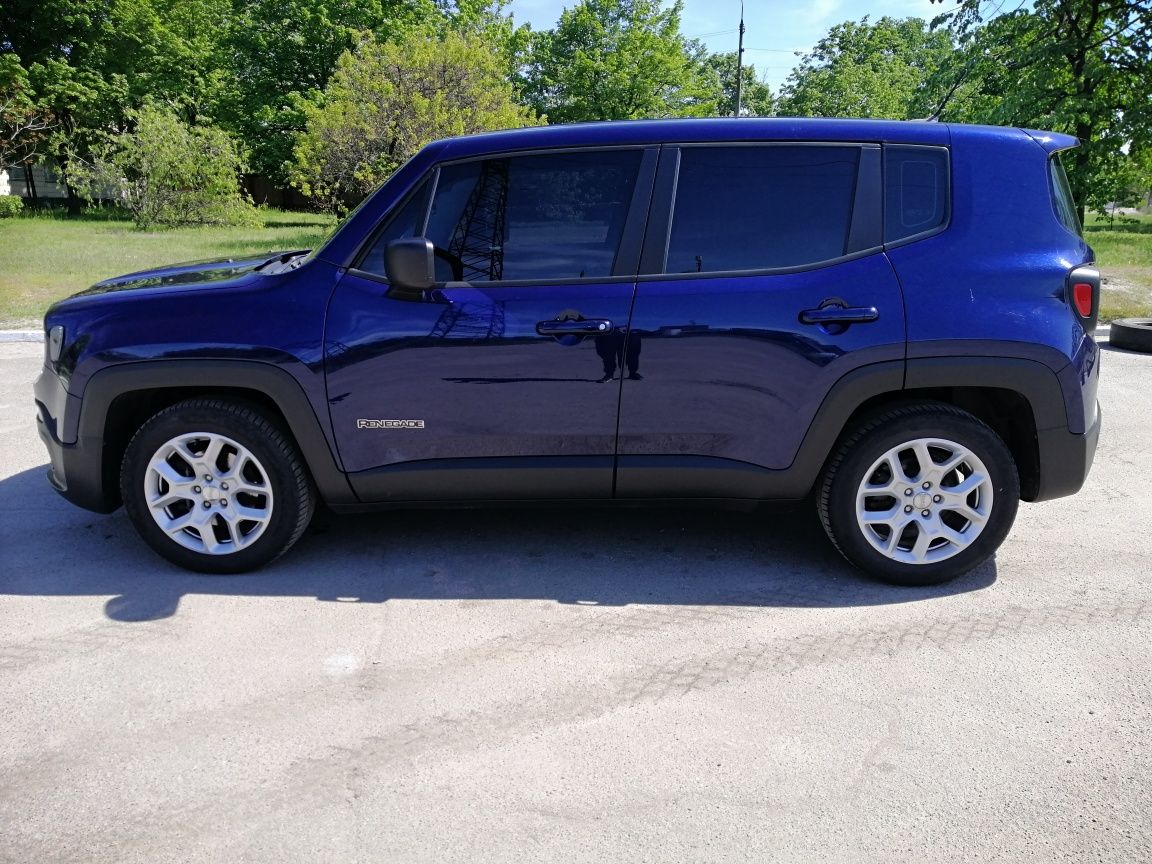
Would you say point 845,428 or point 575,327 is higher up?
point 575,327

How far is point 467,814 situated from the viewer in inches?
95.7

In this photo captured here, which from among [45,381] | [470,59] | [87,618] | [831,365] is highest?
[470,59]

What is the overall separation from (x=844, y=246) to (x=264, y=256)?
2.96 metres

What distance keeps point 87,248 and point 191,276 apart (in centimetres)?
1699

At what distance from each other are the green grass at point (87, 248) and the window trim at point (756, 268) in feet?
17.8

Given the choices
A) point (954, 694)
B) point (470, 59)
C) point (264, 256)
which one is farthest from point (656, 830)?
point (470, 59)

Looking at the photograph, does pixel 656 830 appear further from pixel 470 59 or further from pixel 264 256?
pixel 470 59

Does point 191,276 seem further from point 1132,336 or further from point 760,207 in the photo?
point 1132,336

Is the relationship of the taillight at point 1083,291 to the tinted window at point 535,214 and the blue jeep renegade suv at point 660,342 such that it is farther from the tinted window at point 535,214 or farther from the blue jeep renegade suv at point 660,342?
the tinted window at point 535,214

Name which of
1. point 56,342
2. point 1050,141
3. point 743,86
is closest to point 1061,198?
point 1050,141

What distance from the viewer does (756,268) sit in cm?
362

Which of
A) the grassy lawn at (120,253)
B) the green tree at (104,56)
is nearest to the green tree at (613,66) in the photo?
the green tree at (104,56)

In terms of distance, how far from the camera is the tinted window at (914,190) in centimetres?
365

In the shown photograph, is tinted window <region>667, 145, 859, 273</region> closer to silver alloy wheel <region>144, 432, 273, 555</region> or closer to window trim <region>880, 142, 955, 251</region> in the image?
window trim <region>880, 142, 955, 251</region>
